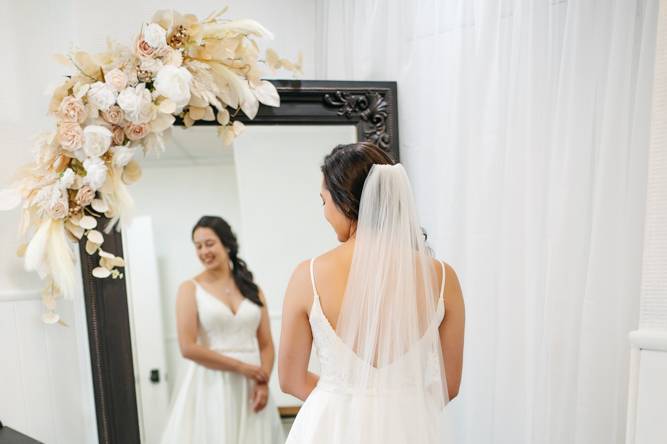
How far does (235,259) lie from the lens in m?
1.62

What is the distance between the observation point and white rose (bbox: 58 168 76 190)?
1.39 m

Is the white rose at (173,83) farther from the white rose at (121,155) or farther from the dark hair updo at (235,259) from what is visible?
the dark hair updo at (235,259)

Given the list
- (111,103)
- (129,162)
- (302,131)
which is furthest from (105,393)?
(302,131)

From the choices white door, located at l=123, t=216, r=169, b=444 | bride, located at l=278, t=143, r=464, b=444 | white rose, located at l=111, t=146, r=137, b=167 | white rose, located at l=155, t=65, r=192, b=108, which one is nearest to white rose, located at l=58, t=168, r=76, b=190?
white rose, located at l=111, t=146, r=137, b=167

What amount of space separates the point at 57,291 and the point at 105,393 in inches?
12.6

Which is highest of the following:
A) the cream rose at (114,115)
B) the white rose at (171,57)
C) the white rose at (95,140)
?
the white rose at (171,57)

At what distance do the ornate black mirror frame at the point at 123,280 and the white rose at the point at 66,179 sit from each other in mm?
192

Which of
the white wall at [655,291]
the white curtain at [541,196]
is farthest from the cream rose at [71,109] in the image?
the white wall at [655,291]

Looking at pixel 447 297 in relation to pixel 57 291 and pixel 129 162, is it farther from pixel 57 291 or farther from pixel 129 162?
pixel 57 291

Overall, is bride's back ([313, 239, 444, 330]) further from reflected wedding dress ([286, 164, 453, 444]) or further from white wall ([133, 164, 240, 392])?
white wall ([133, 164, 240, 392])

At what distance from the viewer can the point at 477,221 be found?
1.41 metres

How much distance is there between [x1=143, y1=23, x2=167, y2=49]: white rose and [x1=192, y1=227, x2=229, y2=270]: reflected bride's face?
53 centimetres

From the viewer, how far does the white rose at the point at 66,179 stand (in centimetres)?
139

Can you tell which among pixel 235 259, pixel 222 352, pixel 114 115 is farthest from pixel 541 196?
pixel 114 115
